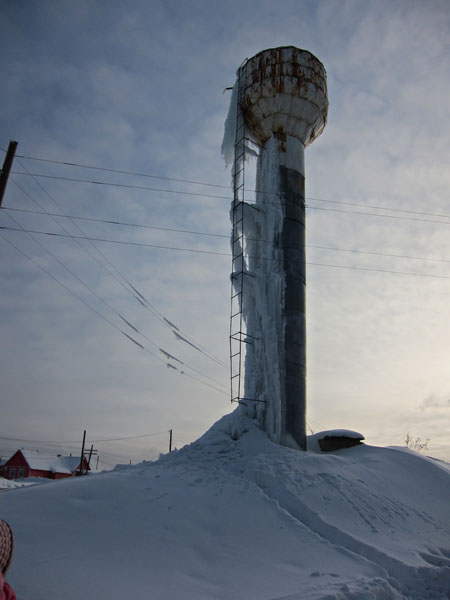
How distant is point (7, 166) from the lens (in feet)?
32.5

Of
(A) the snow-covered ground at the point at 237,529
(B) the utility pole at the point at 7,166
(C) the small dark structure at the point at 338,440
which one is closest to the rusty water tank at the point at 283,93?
(B) the utility pole at the point at 7,166

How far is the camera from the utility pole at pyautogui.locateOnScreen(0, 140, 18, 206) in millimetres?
9603

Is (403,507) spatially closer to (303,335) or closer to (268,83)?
(303,335)

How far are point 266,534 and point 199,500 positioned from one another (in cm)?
143

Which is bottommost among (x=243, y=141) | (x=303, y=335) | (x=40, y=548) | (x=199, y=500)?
(x=40, y=548)

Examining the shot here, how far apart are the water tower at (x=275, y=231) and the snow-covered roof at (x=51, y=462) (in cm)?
4277

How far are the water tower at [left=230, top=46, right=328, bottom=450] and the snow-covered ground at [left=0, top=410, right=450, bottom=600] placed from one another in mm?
1430

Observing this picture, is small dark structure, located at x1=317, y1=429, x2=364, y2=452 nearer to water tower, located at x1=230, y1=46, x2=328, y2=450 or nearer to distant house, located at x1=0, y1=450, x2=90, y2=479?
water tower, located at x1=230, y1=46, x2=328, y2=450

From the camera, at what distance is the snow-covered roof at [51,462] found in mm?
49844

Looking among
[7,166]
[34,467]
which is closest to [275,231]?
[7,166]

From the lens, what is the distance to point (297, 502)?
945 cm

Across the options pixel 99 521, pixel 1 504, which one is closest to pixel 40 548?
pixel 99 521

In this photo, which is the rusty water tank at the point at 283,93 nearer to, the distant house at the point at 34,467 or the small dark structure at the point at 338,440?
the small dark structure at the point at 338,440

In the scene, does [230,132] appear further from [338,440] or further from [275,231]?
[338,440]
